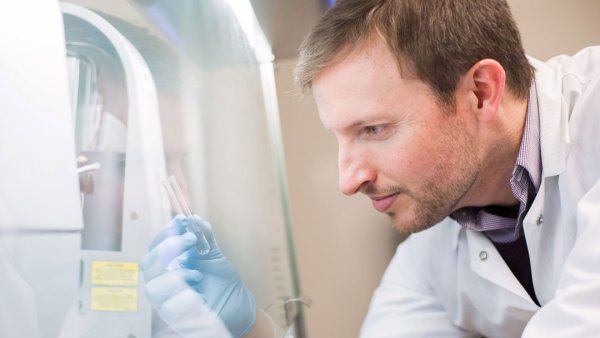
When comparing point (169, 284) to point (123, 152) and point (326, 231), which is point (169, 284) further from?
point (326, 231)

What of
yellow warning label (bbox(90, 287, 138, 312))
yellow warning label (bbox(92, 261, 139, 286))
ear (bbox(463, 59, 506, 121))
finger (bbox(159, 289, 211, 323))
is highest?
ear (bbox(463, 59, 506, 121))

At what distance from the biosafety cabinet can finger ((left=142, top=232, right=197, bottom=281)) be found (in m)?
0.01

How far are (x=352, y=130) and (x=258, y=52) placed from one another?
53 centimetres

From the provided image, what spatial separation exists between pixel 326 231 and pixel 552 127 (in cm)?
77

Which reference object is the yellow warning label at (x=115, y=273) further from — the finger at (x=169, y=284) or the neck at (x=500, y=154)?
the neck at (x=500, y=154)

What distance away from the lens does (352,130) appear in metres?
0.88

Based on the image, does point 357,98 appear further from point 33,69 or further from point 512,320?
point 512,320

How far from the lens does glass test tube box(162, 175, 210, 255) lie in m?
0.69

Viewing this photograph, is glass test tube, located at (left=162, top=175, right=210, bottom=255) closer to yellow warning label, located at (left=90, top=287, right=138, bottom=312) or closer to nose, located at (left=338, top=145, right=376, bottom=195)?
→ yellow warning label, located at (left=90, top=287, right=138, bottom=312)

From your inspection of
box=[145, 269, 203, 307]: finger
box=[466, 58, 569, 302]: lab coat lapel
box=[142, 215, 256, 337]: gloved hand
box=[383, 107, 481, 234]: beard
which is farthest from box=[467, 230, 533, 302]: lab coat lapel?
box=[145, 269, 203, 307]: finger

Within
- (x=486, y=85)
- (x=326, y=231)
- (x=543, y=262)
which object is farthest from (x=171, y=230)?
(x=326, y=231)

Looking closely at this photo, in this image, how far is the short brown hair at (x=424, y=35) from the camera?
2.79 ft

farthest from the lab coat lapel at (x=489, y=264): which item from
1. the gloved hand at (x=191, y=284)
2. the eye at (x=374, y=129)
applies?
the gloved hand at (x=191, y=284)

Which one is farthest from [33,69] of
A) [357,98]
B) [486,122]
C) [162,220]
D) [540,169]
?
[540,169]
